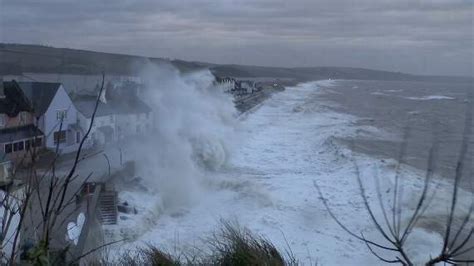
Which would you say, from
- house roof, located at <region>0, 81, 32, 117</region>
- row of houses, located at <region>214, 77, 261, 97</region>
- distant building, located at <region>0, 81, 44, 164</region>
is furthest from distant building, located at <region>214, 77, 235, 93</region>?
distant building, located at <region>0, 81, 44, 164</region>

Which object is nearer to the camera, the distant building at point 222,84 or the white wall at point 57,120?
the white wall at point 57,120

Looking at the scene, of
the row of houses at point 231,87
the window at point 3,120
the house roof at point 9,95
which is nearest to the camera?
the window at point 3,120

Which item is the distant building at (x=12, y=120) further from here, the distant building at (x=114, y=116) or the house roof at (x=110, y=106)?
the house roof at (x=110, y=106)

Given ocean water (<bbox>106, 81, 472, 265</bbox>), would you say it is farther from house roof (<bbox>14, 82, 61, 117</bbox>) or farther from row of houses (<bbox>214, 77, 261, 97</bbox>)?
row of houses (<bbox>214, 77, 261, 97</bbox>)

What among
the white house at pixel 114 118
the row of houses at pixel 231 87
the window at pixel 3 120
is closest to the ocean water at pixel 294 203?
the white house at pixel 114 118

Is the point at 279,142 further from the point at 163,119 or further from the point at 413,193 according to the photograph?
the point at 413,193

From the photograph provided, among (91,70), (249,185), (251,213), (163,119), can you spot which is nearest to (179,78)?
(163,119)

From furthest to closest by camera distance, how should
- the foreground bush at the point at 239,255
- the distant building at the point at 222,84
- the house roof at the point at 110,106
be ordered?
1. the distant building at the point at 222,84
2. the house roof at the point at 110,106
3. the foreground bush at the point at 239,255
